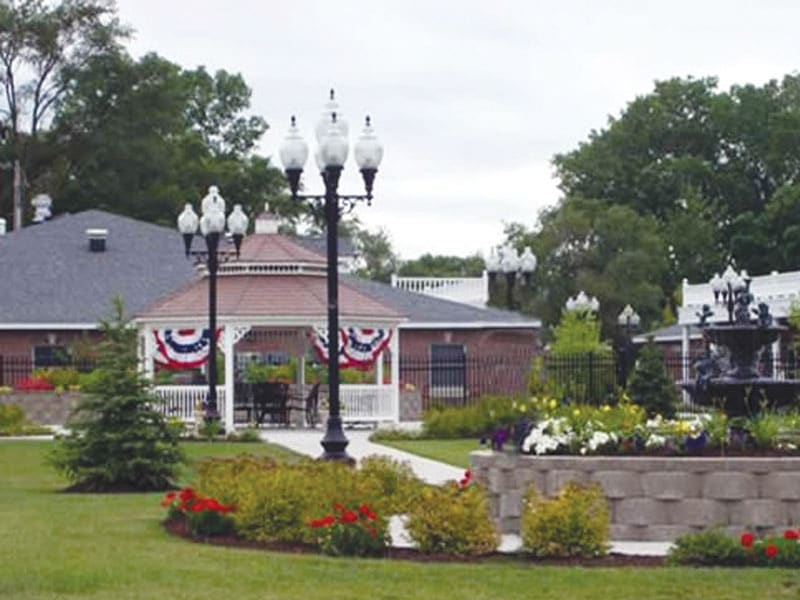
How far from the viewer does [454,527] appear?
1501 cm

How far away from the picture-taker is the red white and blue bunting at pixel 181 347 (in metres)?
41.0

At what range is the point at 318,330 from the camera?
40500 millimetres

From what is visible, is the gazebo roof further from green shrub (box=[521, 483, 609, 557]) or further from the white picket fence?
green shrub (box=[521, 483, 609, 557])

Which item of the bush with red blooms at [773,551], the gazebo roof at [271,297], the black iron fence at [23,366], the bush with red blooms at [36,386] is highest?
the gazebo roof at [271,297]

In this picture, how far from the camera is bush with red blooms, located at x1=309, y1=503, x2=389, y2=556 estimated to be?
1505 cm

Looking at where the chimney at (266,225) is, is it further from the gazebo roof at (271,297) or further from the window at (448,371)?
the window at (448,371)

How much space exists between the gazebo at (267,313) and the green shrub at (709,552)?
25218 mm

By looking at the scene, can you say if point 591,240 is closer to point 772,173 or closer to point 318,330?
point 772,173

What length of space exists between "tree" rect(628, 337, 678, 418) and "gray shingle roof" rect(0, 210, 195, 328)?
16159mm

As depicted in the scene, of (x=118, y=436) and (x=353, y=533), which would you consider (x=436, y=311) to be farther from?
(x=353, y=533)

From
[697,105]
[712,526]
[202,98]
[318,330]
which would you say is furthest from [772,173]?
[712,526]

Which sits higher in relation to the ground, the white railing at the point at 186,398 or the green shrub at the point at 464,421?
the white railing at the point at 186,398

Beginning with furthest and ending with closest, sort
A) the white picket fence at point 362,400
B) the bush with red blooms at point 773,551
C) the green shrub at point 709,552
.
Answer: the white picket fence at point 362,400
the green shrub at point 709,552
the bush with red blooms at point 773,551

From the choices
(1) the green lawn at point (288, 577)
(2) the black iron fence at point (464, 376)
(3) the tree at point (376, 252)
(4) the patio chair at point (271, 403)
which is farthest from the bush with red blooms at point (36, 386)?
(3) the tree at point (376, 252)
